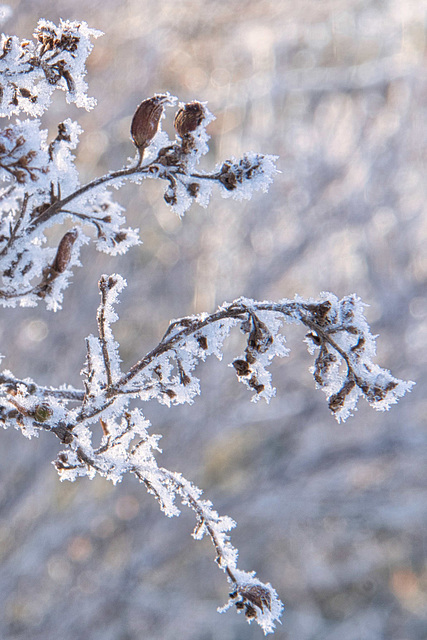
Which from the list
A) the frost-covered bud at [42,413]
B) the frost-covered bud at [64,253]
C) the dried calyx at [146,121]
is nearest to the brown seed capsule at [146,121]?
the dried calyx at [146,121]

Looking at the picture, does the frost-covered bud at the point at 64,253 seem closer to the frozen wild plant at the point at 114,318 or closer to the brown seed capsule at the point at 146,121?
the frozen wild plant at the point at 114,318

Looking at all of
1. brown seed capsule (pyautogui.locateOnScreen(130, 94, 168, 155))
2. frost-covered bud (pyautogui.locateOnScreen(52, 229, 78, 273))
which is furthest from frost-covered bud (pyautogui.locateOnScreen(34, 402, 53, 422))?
brown seed capsule (pyautogui.locateOnScreen(130, 94, 168, 155))

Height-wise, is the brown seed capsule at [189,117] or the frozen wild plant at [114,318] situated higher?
the brown seed capsule at [189,117]

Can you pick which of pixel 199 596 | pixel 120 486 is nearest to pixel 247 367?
pixel 120 486

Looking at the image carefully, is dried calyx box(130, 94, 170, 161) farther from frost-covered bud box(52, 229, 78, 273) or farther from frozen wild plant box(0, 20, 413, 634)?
frost-covered bud box(52, 229, 78, 273)

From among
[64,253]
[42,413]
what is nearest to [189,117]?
[64,253]
